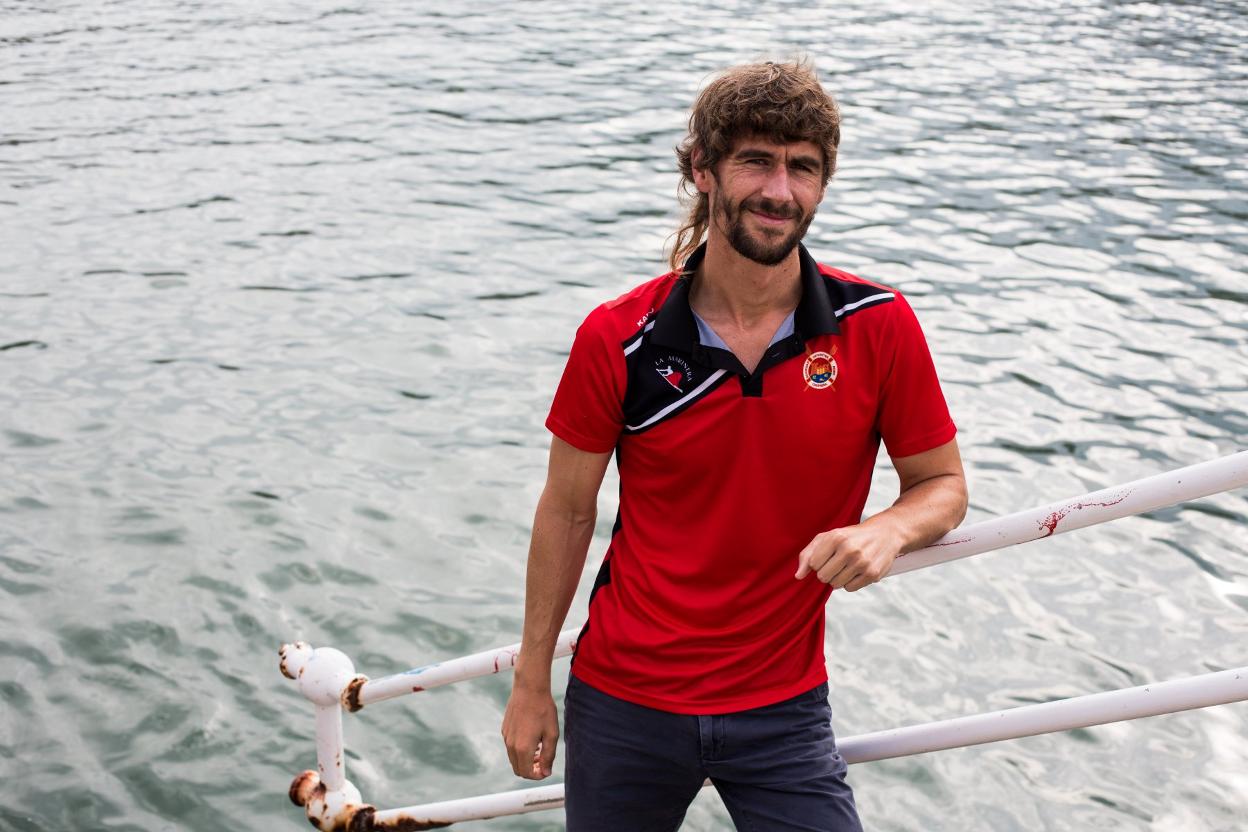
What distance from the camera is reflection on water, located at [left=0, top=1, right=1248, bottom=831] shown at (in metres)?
6.29

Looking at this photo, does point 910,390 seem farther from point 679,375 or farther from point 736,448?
point 679,375

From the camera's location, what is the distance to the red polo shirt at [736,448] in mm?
3248

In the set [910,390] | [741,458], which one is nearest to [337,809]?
[741,458]

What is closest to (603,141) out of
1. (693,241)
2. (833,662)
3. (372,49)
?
(372,49)

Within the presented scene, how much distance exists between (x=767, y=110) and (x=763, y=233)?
0.28m

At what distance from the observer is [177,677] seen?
6.62 metres

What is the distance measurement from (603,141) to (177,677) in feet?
34.2

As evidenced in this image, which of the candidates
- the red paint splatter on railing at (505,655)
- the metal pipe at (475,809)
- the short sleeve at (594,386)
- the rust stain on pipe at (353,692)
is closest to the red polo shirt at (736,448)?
the short sleeve at (594,386)

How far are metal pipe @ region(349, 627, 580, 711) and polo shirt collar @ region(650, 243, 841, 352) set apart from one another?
2.71 ft

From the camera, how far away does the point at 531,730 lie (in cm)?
354

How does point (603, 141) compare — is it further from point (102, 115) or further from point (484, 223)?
point (102, 115)

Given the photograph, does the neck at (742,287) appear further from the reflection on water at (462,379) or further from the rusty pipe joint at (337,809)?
the reflection on water at (462,379)

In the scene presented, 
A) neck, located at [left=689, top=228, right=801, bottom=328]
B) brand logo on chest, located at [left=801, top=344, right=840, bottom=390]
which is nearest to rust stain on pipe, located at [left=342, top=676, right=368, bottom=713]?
neck, located at [left=689, top=228, right=801, bottom=328]

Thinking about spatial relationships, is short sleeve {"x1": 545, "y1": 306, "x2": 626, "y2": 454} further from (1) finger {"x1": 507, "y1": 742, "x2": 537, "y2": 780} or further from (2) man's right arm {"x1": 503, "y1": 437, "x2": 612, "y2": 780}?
(1) finger {"x1": 507, "y1": 742, "x2": 537, "y2": 780}
